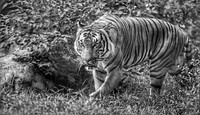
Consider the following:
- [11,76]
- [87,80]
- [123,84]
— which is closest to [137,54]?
[123,84]

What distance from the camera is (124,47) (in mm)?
6871

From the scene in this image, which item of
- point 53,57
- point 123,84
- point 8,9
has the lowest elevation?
point 123,84

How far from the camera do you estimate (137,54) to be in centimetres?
720

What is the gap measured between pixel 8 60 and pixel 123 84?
2.03 metres

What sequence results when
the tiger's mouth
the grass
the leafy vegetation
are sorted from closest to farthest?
the grass → the leafy vegetation → the tiger's mouth

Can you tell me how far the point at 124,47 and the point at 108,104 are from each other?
40.0 inches

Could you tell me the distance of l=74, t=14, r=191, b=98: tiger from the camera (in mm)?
6496

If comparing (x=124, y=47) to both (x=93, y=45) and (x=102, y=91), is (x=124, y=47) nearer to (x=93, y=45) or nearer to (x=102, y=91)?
(x=93, y=45)

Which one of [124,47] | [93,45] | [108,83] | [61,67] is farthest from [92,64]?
[61,67]

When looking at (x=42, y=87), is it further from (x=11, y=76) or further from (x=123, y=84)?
(x=123, y=84)

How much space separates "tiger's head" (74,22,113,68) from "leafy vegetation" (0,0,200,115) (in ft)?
1.87

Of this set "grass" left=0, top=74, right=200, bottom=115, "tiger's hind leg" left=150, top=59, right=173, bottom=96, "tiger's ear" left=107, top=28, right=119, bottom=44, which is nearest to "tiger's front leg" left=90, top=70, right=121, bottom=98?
"grass" left=0, top=74, right=200, bottom=115

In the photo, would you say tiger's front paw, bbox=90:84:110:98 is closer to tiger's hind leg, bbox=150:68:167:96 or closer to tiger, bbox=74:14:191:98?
tiger, bbox=74:14:191:98

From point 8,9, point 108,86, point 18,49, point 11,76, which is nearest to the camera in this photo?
point 108,86
